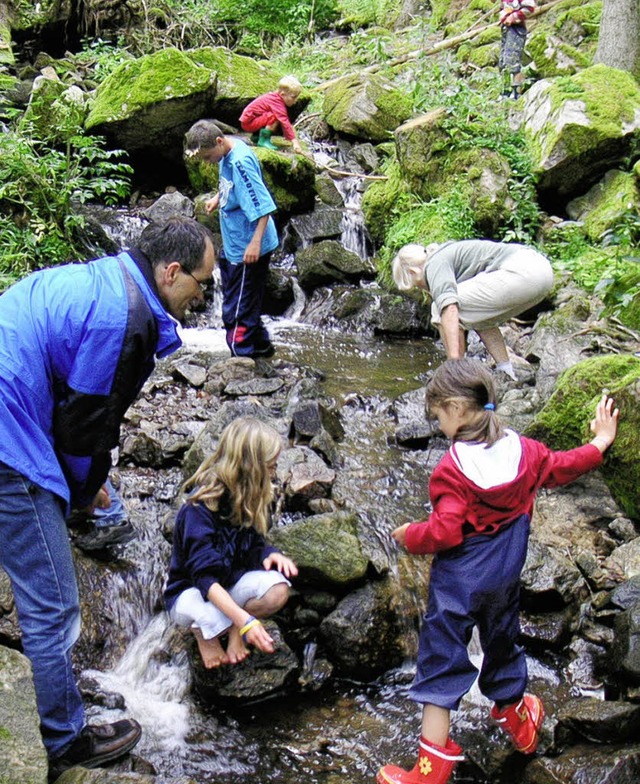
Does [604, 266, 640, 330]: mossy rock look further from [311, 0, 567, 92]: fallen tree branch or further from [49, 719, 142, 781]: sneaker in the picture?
[311, 0, 567, 92]: fallen tree branch

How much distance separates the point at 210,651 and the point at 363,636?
0.87 meters

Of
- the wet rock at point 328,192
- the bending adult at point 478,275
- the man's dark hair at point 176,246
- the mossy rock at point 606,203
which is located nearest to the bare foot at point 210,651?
the man's dark hair at point 176,246

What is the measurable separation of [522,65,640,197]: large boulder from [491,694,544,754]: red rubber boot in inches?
295

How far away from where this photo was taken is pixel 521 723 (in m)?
3.15

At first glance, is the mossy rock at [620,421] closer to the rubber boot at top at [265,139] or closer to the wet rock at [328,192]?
the rubber boot at top at [265,139]

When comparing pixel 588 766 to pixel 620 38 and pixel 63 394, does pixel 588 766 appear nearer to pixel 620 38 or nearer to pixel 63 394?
pixel 63 394

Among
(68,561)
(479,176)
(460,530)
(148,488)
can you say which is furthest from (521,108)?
(68,561)

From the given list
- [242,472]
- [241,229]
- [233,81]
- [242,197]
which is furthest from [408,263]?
[233,81]

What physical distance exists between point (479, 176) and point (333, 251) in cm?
212

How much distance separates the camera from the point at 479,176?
9164mm

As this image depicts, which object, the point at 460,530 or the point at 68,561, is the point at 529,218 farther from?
the point at 68,561

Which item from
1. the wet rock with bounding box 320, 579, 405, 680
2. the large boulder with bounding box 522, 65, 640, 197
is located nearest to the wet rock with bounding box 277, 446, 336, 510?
the wet rock with bounding box 320, 579, 405, 680

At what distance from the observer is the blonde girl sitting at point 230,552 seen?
327 centimetres

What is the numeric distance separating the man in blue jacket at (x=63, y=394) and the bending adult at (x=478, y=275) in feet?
9.01
